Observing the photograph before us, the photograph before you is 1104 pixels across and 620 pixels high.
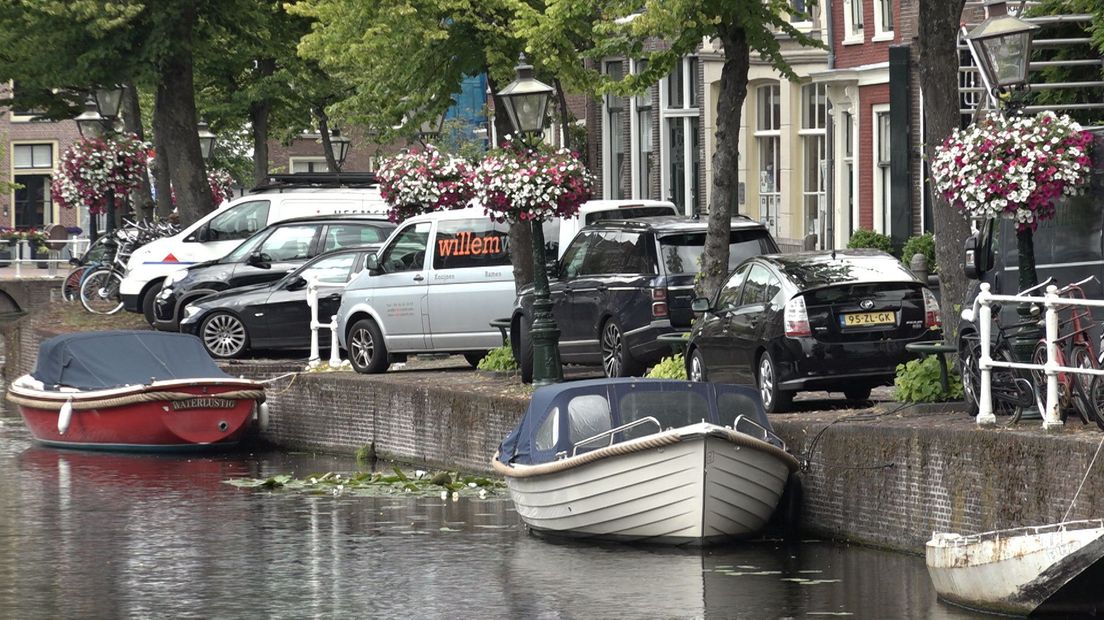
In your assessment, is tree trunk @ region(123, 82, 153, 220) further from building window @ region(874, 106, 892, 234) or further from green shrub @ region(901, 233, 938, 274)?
green shrub @ region(901, 233, 938, 274)

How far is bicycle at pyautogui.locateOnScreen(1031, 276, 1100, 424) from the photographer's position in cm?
1452

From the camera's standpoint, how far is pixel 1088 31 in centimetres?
2578

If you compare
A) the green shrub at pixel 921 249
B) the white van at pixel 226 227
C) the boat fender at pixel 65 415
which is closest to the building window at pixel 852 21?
the green shrub at pixel 921 249

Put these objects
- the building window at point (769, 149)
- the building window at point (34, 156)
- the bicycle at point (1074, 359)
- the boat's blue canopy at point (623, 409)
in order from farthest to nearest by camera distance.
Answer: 1. the building window at point (34, 156)
2. the building window at point (769, 149)
3. the boat's blue canopy at point (623, 409)
4. the bicycle at point (1074, 359)

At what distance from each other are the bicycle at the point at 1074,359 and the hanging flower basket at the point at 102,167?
27.9 metres

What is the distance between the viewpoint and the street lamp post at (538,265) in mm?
21766

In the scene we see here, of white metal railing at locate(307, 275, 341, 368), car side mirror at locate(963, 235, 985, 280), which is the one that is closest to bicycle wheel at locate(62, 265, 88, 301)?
white metal railing at locate(307, 275, 341, 368)

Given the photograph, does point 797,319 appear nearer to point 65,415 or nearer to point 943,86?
point 943,86

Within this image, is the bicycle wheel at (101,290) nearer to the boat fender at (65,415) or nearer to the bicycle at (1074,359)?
the boat fender at (65,415)

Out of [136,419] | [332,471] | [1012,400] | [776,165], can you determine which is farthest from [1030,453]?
[776,165]

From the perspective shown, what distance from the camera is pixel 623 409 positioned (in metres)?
17.4

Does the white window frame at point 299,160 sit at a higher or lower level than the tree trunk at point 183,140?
higher

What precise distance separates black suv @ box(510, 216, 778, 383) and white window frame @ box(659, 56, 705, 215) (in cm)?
1954

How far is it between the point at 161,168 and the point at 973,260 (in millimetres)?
25079
